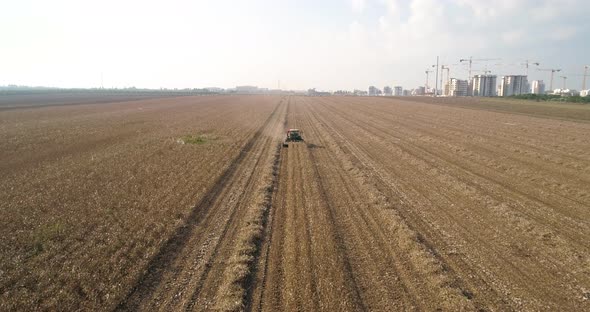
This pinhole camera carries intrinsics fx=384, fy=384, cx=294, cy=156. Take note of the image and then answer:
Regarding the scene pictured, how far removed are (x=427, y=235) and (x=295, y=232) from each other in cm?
365

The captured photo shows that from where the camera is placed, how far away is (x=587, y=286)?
8094mm

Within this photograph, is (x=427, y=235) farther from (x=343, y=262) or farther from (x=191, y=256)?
(x=191, y=256)

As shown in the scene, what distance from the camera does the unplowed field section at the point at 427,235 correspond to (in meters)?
7.61

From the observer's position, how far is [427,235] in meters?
10.6

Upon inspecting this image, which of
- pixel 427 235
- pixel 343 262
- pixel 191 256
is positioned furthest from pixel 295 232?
pixel 427 235

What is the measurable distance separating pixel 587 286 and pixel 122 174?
56.2 feet

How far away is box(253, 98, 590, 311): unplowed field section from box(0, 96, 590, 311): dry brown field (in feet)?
0.16

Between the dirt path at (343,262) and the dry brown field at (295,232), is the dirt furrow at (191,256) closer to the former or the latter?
the dry brown field at (295,232)

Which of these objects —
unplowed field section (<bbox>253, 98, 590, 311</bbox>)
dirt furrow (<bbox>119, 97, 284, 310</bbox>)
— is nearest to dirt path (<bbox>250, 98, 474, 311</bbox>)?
unplowed field section (<bbox>253, 98, 590, 311</bbox>)

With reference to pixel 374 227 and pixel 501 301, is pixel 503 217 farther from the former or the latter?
pixel 501 301

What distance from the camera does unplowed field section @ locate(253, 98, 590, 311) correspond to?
25.0ft

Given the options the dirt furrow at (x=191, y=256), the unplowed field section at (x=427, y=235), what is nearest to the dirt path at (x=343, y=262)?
the unplowed field section at (x=427, y=235)

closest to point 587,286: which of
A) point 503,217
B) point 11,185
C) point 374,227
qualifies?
point 503,217

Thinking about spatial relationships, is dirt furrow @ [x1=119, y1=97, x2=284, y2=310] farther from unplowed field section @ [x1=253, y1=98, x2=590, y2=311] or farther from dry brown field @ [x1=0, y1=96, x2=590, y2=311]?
unplowed field section @ [x1=253, y1=98, x2=590, y2=311]
